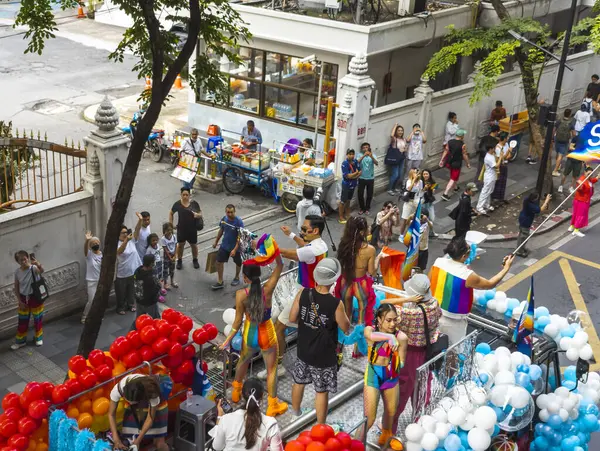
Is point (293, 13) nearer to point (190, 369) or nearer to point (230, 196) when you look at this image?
point (230, 196)

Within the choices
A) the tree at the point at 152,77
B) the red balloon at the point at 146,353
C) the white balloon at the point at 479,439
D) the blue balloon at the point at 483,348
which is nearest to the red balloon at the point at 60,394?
the red balloon at the point at 146,353

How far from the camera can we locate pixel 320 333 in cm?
848

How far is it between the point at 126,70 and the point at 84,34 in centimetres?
565

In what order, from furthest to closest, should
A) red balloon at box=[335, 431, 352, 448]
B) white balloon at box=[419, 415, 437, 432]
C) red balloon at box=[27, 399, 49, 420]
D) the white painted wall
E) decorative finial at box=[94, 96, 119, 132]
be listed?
decorative finial at box=[94, 96, 119, 132] → the white painted wall → white balloon at box=[419, 415, 437, 432] → red balloon at box=[27, 399, 49, 420] → red balloon at box=[335, 431, 352, 448]

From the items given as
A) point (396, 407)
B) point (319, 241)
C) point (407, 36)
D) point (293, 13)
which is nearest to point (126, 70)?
point (293, 13)

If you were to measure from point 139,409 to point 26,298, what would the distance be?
5.12m

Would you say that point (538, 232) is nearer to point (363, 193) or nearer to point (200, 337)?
point (363, 193)

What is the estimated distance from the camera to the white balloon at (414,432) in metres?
8.12

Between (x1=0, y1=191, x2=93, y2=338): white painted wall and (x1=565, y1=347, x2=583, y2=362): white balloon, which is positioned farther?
(x1=0, y1=191, x2=93, y2=338): white painted wall

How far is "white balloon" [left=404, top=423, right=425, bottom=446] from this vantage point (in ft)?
26.6

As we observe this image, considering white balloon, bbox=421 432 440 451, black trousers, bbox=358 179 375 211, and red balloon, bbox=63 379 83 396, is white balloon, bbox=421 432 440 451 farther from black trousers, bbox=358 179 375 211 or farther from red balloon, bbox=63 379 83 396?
black trousers, bbox=358 179 375 211

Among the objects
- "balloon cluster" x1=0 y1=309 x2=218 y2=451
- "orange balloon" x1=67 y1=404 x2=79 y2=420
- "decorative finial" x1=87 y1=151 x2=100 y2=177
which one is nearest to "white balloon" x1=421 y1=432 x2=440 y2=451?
"balloon cluster" x1=0 y1=309 x2=218 y2=451

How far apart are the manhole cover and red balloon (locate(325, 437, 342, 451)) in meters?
19.7

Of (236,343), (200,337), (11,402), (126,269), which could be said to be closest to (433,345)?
(236,343)
